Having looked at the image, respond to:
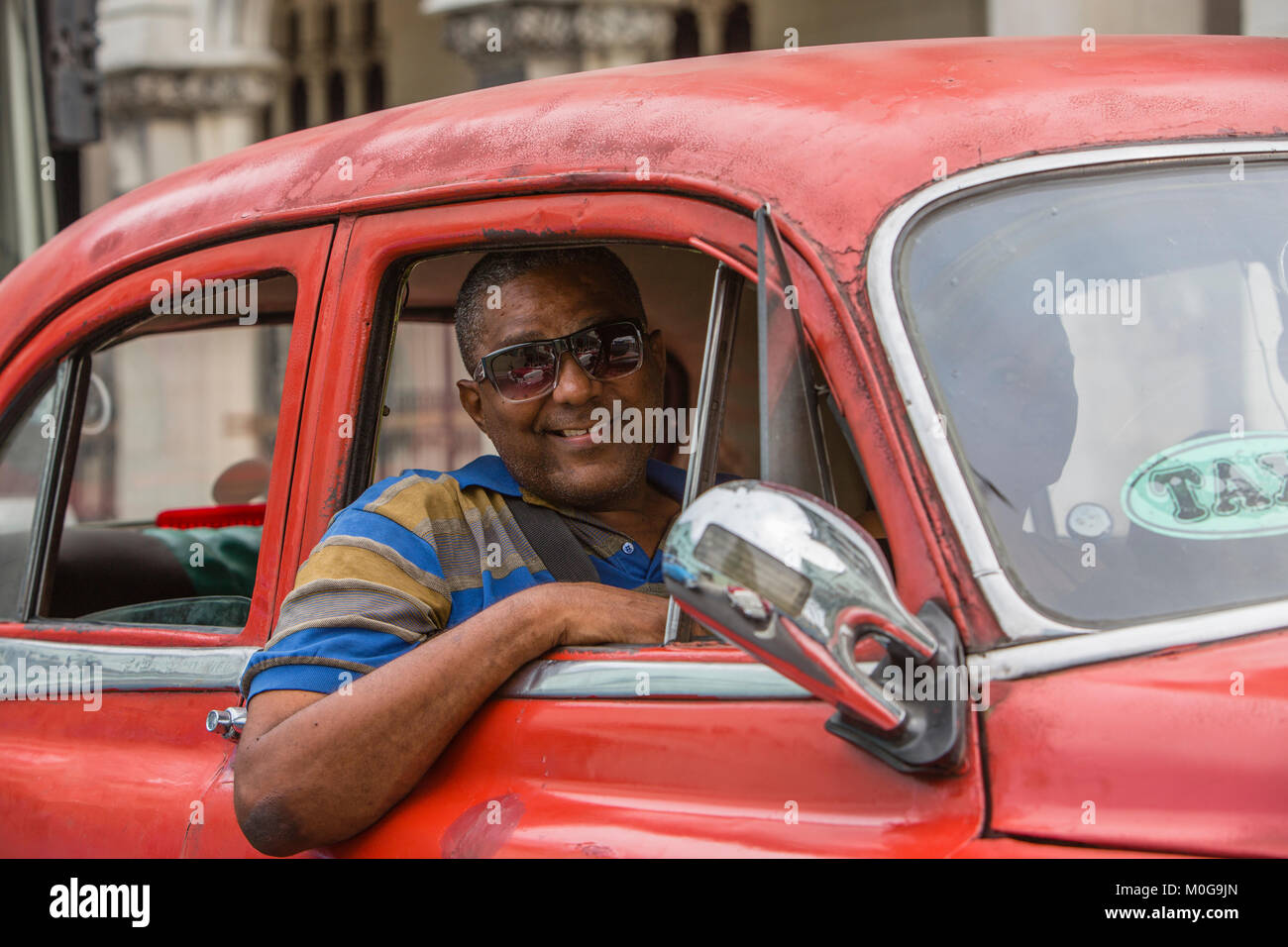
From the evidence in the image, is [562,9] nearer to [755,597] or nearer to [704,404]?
[704,404]

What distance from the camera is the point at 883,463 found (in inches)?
55.1

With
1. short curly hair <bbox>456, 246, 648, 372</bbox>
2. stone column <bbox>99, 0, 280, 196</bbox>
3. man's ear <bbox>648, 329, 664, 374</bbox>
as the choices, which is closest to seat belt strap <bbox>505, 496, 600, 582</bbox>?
short curly hair <bbox>456, 246, 648, 372</bbox>

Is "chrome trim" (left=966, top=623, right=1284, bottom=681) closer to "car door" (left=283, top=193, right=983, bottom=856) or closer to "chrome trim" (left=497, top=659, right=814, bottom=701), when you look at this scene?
"car door" (left=283, top=193, right=983, bottom=856)

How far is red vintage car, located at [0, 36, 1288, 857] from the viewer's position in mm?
1270

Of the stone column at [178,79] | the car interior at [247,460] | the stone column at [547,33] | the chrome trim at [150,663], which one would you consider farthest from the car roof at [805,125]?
the stone column at [178,79]

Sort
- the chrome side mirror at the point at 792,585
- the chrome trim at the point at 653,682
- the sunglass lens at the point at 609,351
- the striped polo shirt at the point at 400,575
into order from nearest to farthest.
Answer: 1. the chrome side mirror at the point at 792,585
2. the chrome trim at the point at 653,682
3. the striped polo shirt at the point at 400,575
4. the sunglass lens at the point at 609,351

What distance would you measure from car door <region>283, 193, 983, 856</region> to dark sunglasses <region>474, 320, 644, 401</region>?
0.25 m

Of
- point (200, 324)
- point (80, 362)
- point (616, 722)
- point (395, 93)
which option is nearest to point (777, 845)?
point (616, 722)

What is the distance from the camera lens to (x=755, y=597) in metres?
1.11

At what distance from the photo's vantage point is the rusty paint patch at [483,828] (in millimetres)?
1543

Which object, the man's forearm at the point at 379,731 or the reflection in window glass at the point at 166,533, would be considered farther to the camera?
the reflection in window glass at the point at 166,533

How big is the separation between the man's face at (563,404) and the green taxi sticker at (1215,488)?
902mm

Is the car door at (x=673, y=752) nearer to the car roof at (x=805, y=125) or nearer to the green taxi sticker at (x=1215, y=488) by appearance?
the car roof at (x=805, y=125)

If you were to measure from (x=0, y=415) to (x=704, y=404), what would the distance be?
1.52m
